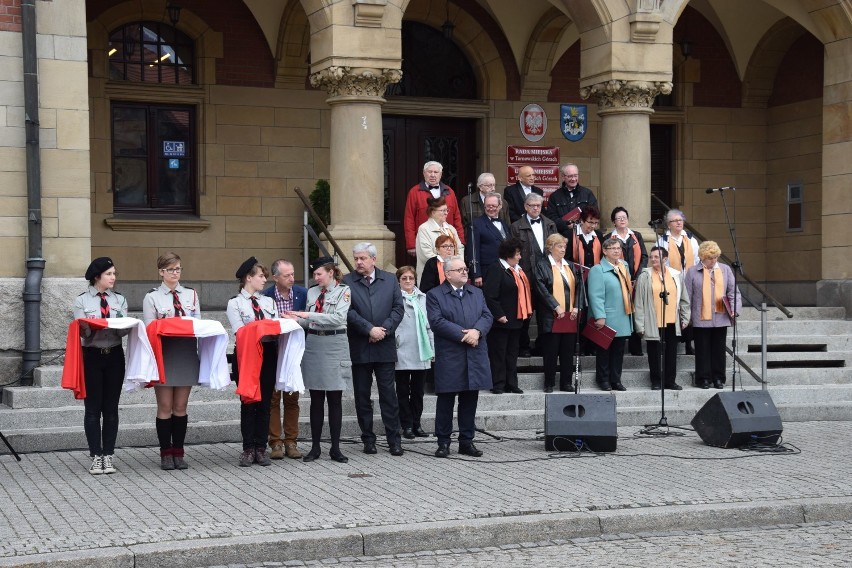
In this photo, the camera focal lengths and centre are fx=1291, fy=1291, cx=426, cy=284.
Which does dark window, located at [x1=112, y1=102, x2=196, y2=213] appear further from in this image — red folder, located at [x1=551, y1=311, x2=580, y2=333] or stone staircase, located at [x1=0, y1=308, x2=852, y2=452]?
red folder, located at [x1=551, y1=311, x2=580, y2=333]

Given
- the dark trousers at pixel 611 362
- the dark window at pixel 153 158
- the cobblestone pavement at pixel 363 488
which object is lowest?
the cobblestone pavement at pixel 363 488

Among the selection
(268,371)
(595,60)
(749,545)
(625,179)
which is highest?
(595,60)

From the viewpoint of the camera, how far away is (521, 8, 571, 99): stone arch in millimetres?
18656

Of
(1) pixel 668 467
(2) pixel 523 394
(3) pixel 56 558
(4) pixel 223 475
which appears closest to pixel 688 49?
(2) pixel 523 394

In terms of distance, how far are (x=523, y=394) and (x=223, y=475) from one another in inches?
158

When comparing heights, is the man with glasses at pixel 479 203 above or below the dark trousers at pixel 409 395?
above

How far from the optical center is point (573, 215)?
1462 cm

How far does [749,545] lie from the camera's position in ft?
27.3

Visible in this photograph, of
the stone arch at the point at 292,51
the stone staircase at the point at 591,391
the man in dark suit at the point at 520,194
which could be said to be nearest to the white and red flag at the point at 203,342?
the stone staircase at the point at 591,391

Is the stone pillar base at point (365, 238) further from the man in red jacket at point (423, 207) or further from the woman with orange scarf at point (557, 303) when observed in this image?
the woman with orange scarf at point (557, 303)

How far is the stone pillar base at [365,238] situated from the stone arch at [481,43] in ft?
16.5

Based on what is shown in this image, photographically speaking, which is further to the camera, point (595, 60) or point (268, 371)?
point (595, 60)

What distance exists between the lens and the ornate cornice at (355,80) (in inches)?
559

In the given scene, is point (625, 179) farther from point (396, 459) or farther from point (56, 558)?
point (56, 558)
